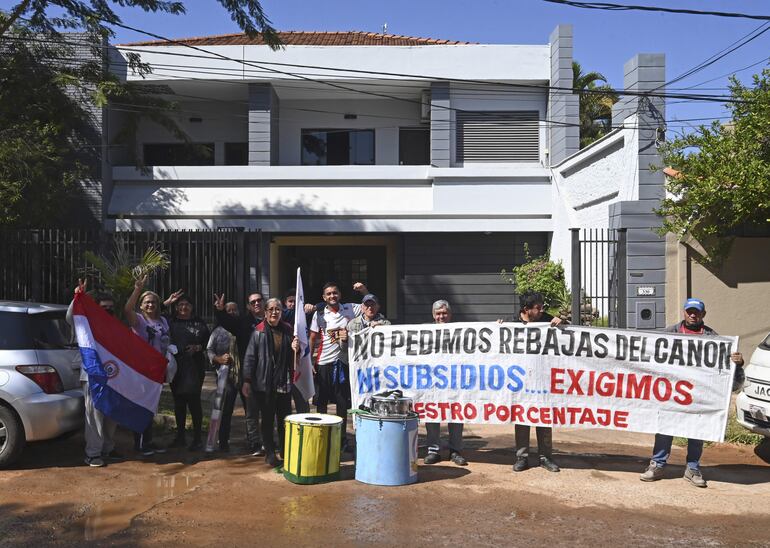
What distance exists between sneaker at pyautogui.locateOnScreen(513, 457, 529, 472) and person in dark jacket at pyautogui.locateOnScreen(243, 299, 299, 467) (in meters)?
2.29

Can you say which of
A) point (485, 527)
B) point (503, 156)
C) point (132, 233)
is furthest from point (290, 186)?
point (485, 527)

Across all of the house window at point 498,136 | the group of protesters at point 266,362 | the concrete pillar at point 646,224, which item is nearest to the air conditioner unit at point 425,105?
the house window at point 498,136

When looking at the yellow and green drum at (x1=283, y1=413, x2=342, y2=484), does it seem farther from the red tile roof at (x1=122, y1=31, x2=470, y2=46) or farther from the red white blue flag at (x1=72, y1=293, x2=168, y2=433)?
the red tile roof at (x1=122, y1=31, x2=470, y2=46)

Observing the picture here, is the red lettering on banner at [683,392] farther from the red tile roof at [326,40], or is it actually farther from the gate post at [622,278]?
the red tile roof at [326,40]

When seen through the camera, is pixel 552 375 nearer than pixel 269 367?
No

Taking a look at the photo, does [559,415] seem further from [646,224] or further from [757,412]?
[646,224]

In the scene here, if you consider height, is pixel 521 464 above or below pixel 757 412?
below

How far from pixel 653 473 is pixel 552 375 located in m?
1.27

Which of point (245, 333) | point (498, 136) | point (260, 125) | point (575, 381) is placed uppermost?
point (260, 125)

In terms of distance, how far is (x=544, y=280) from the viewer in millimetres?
16125

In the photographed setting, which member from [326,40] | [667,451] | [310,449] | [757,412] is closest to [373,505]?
[310,449]

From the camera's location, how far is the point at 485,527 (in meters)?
5.55

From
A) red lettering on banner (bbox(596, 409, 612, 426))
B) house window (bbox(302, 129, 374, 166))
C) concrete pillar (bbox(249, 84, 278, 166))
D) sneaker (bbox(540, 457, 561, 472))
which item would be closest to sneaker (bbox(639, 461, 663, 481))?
red lettering on banner (bbox(596, 409, 612, 426))

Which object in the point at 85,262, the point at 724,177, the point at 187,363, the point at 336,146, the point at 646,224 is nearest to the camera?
the point at 187,363
